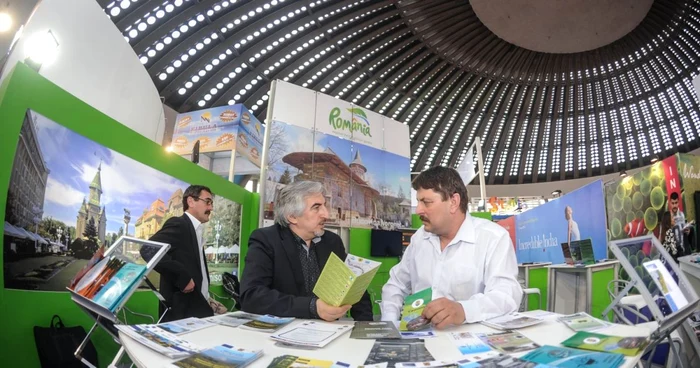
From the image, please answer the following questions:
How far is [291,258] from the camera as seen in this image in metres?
2.05

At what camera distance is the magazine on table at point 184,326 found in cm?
132

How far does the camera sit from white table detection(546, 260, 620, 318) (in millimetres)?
4320

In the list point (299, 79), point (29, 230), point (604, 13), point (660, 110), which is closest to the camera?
point (29, 230)

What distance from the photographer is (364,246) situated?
22.1 feet

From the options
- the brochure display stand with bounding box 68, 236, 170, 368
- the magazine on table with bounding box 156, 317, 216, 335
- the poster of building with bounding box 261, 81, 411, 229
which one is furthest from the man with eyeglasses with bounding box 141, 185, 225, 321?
the poster of building with bounding box 261, 81, 411, 229

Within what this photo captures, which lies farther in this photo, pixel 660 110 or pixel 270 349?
pixel 660 110

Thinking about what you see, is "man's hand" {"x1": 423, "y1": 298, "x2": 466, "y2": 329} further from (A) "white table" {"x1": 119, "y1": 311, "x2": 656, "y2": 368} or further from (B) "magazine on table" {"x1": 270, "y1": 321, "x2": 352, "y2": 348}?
(B) "magazine on table" {"x1": 270, "y1": 321, "x2": 352, "y2": 348}

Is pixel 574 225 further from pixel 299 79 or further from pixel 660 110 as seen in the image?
pixel 660 110

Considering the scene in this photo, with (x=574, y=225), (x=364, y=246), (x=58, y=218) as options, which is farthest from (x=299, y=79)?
(x=58, y=218)

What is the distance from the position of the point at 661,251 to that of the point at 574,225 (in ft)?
18.5

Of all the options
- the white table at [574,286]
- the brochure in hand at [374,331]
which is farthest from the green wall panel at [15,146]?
the white table at [574,286]

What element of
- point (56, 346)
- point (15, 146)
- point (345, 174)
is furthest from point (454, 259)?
point (345, 174)

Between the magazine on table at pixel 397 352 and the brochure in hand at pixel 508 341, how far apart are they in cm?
21

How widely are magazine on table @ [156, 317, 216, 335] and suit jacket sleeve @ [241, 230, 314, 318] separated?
27cm
